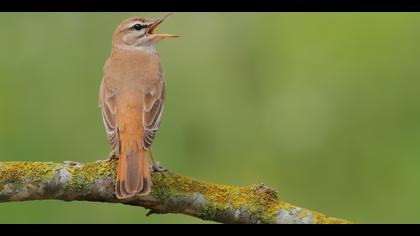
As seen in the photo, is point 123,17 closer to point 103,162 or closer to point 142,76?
point 142,76

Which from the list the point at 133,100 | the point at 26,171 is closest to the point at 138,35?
the point at 133,100

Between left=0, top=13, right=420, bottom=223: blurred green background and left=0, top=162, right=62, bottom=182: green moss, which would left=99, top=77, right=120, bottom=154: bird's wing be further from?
left=0, top=13, right=420, bottom=223: blurred green background

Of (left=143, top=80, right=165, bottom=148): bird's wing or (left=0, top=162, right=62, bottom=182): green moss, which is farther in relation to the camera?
(left=143, top=80, right=165, bottom=148): bird's wing

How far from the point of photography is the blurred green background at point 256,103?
9.65 meters

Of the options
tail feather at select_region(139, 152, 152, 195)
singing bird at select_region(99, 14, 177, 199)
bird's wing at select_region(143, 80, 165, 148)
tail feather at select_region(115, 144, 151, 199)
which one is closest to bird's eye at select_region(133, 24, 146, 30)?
singing bird at select_region(99, 14, 177, 199)

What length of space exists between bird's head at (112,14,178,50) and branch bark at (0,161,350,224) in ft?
8.23

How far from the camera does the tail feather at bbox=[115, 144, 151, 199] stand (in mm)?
6531

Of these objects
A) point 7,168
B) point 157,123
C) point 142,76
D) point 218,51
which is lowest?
point 7,168

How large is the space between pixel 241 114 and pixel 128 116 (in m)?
3.05

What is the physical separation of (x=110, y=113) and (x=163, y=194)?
1.44 meters

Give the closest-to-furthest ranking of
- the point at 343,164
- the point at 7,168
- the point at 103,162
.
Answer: the point at 7,168 → the point at 103,162 → the point at 343,164

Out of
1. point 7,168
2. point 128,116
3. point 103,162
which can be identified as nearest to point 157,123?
point 128,116

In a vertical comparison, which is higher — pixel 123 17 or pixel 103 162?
pixel 123 17

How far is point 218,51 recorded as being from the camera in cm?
1080
